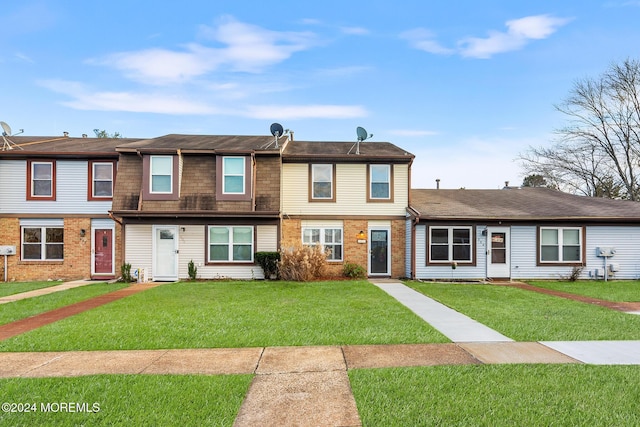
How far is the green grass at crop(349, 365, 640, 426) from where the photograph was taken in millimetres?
3383

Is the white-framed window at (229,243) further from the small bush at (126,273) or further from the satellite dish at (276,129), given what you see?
the satellite dish at (276,129)

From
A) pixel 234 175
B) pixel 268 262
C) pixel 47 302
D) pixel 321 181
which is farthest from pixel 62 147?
pixel 321 181

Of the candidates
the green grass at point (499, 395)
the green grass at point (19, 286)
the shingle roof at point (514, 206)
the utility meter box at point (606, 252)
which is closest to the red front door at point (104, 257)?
the green grass at point (19, 286)

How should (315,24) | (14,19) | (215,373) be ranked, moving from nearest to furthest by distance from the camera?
1. (215,373)
2. (14,19)
3. (315,24)

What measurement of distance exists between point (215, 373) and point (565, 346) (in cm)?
543

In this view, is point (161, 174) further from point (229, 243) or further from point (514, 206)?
point (514, 206)

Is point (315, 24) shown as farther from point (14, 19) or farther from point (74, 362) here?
point (74, 362)

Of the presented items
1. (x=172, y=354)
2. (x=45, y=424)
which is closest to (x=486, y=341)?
(x=172, y=354)

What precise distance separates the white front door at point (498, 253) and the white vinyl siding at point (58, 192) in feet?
51.8

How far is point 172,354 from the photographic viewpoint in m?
5.30

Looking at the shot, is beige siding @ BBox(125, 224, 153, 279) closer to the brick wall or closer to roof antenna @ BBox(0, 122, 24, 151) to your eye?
the brick wall

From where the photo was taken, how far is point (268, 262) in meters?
13.9

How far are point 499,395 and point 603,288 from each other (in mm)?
11676

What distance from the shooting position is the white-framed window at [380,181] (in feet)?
49.3
